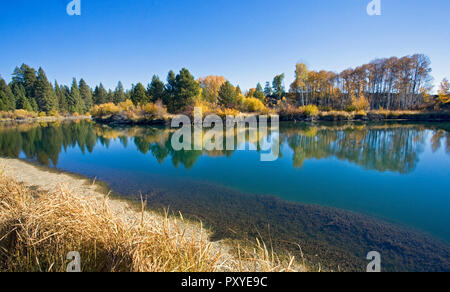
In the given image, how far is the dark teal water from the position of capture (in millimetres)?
5414

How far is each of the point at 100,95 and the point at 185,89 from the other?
5933 cm

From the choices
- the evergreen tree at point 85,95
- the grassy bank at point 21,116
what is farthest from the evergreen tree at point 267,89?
the evergreen tree at point 85,95

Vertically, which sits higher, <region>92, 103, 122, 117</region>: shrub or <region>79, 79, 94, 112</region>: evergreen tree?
<region>79, 79, 94, 112</region>: evergreen tree

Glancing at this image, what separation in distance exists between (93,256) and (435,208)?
8.22 meters

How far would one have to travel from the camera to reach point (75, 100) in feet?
231

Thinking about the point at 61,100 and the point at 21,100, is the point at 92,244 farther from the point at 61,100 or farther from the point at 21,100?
the point at 61,100

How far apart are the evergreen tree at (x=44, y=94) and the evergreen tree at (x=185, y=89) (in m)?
49.3

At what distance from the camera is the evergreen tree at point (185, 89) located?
34781 millimetres

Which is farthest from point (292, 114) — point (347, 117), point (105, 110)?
point (105, 110)

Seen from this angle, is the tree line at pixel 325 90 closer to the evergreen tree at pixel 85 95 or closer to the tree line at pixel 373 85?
the tree line at pixel 373 85

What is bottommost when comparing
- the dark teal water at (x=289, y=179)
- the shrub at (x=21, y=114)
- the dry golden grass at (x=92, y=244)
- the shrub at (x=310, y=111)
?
the dark teal water at (x=289, y=179)

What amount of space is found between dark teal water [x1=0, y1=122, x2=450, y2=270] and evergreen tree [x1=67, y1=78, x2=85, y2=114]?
67.7m

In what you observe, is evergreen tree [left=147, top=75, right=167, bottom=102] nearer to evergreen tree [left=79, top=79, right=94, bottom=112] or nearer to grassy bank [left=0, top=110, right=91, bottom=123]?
grassy bank [left=0, top=110, right=91, bottom=123]

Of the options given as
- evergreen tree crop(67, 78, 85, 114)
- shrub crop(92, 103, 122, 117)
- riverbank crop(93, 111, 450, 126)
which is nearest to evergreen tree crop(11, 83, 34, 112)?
evergreen tree crop(67, 78, 85, 114)
